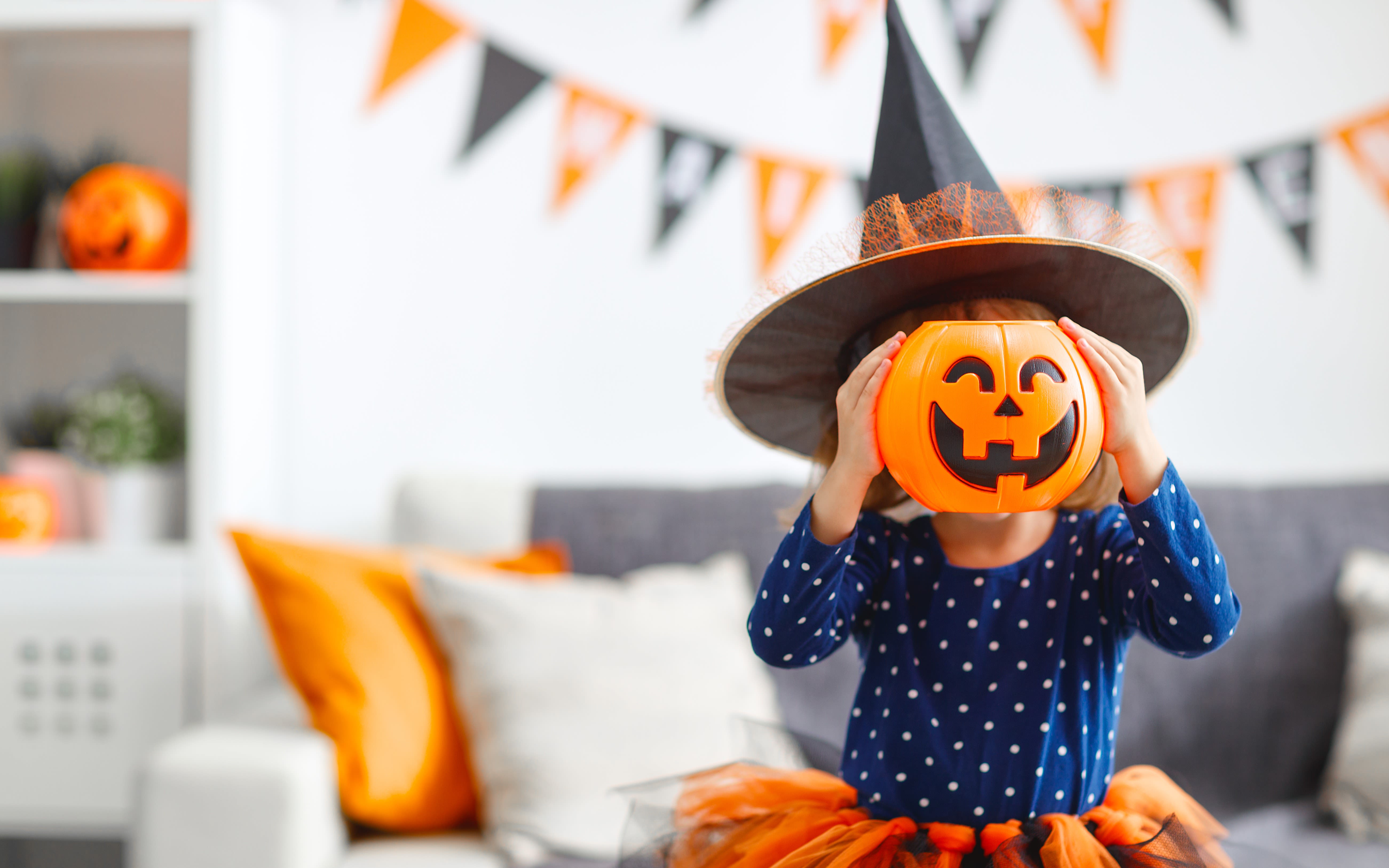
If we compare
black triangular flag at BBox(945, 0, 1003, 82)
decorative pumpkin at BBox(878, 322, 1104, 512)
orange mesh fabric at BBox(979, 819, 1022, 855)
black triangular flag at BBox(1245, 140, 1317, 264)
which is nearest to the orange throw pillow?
orange mesh fabric at BBox(979, 819, 1022, 855)

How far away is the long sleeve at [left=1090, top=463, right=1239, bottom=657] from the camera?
2.41 ft

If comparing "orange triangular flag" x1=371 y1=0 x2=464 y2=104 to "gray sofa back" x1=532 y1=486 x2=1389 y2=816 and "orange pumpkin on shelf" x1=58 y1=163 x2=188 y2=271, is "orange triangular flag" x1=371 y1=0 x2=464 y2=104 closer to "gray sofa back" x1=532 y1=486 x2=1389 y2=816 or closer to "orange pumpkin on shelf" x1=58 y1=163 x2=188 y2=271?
"orange pumpkin on shelf" x1=58 y1=163 x2=188 y2=271

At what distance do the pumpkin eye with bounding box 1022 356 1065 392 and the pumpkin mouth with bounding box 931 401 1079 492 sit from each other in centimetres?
2

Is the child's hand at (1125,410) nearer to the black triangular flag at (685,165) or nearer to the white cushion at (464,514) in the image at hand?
the white cushion at (464,514)

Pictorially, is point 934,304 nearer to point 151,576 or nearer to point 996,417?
point 996,417

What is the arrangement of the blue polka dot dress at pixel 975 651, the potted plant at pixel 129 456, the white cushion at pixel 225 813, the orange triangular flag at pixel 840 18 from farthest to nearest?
the orange triangular flag at pixel 840 18, the potted plant at pixel 129 456, the white cushion at pixel 225 813, the blue polka dot dress at pixel 975 651

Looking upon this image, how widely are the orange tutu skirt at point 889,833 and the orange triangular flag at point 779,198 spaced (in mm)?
1319

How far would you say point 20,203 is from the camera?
178 centimetres

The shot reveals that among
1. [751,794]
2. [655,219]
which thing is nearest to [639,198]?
[655,219]

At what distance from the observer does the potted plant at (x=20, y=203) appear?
1768mm

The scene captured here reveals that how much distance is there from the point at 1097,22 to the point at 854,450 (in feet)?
5.65

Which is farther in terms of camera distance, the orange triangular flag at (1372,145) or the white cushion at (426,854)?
the orange triangular flag at (1372,145)

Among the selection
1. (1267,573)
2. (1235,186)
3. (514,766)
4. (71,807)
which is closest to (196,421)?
(71,807)

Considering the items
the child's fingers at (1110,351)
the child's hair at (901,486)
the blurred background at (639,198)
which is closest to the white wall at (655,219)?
the blurred background at (639,198)
